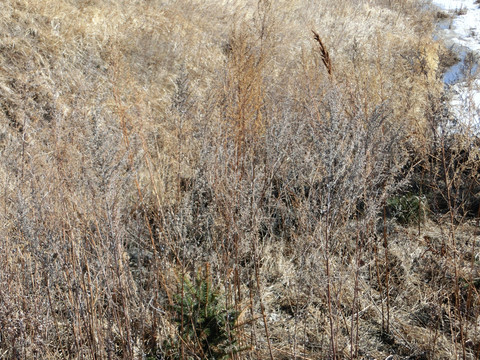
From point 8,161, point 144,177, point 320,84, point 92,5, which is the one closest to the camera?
point 8,161

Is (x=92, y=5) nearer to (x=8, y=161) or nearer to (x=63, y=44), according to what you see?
(x=63, y=44)

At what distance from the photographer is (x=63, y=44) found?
17.1 ft

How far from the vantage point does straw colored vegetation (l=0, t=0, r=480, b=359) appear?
6.43ft

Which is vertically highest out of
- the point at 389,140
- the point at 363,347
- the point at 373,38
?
the point at 373,38

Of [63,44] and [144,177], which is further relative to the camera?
[63,44]

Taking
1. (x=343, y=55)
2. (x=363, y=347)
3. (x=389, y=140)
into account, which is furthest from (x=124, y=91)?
(x=343, y=55)

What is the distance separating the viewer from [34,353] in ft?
7.13

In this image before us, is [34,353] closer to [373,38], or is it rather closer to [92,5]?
[92,5]

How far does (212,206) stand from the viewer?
8.01ft

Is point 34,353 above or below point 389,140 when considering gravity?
below

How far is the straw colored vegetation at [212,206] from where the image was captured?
1.96 meters

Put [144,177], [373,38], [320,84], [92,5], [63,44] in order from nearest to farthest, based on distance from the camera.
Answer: [144,177] → [320,84] → [63,44] → [92,5] → [373,38]

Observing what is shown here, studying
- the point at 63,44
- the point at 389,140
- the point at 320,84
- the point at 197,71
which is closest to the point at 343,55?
the point at 197,71

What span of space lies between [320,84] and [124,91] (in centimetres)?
239
